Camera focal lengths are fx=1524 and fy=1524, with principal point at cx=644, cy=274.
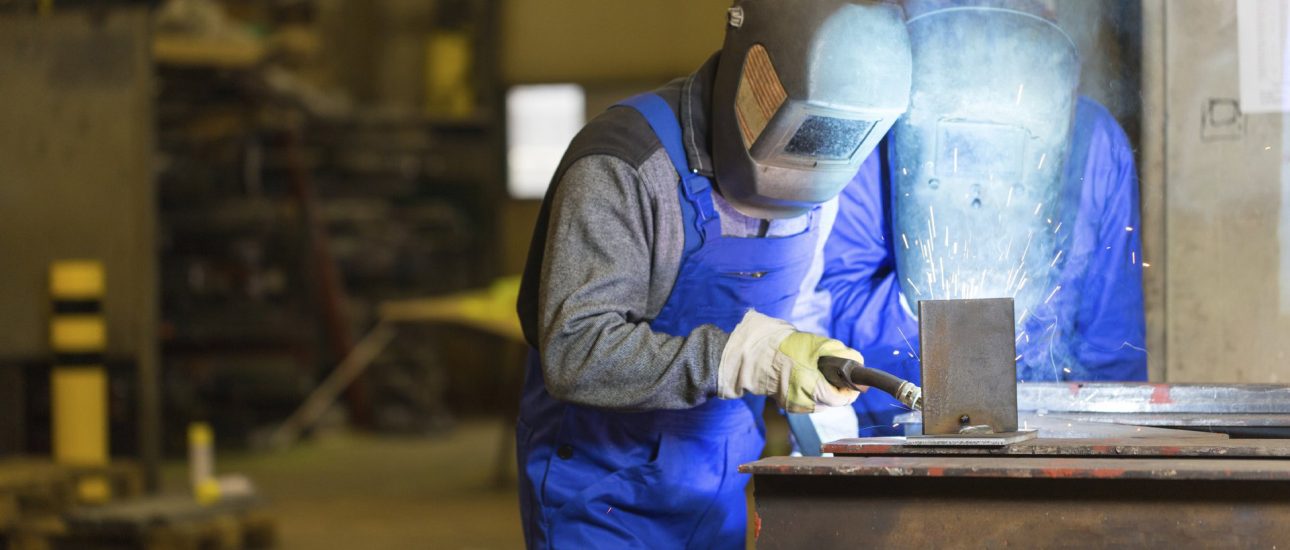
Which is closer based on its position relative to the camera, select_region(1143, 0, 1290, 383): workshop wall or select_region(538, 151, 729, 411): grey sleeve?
select_region(538, 151, 729, 411): grey sleeve

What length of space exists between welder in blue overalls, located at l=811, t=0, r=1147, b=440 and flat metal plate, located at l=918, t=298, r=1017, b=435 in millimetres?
598

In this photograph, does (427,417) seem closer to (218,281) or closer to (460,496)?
(218,281)

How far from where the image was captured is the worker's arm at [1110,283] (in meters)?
2.50

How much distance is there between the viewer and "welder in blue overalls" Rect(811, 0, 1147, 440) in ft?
8.14

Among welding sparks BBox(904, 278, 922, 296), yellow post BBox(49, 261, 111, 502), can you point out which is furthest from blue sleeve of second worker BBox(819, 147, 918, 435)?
yellow post BBox(49, 261, 111, 502)

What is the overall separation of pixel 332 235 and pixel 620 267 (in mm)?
6700

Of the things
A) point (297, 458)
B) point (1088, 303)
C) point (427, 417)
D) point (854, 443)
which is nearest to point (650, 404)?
point (854, 443)

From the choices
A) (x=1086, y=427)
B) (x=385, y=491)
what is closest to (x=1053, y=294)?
(x=1086, y=427)

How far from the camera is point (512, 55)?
31.8 ft

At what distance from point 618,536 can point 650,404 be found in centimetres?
33

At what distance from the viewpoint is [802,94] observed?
204 cm

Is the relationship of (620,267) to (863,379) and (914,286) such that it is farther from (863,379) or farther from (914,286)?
(914,286)

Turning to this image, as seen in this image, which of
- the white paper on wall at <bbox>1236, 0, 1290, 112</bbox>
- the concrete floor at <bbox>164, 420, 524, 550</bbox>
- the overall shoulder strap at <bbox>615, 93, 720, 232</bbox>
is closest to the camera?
the overall shoulder strap at <bbox>615, 93, 720, 232</bbox>

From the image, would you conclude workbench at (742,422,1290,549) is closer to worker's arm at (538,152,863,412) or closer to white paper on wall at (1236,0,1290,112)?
worker's arm at (538,152,863,412)
